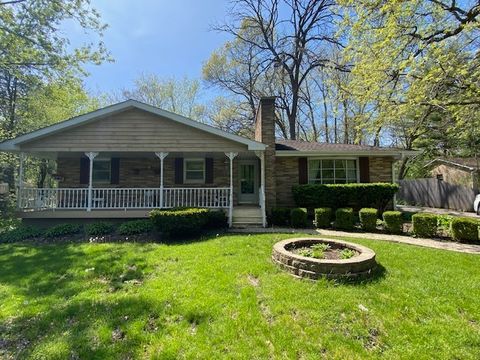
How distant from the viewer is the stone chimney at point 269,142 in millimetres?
11375

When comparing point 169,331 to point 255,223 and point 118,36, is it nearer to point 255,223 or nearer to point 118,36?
point 255,223

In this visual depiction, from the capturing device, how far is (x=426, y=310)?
3805mm

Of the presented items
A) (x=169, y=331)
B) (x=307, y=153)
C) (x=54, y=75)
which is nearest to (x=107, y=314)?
(x=169, y=331)

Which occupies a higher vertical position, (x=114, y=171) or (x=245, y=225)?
(x=114, y=171)

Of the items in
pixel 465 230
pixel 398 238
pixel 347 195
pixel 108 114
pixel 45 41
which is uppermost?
pixel 45 41

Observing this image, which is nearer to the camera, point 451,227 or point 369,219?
point 451,227

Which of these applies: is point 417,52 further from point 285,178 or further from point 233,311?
point 233,311

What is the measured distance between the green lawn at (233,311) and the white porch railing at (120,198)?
4.87m

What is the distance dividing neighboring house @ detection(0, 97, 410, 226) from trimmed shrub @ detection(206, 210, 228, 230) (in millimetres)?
408

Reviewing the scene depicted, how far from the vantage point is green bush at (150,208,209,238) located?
823 centimetres

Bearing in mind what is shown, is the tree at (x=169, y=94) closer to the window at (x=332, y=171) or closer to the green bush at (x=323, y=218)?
the window at (x=332, y=171)

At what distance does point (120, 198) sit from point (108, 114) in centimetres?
342

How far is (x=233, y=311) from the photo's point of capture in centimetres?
381

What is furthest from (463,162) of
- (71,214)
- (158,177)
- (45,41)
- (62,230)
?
(45,41)
